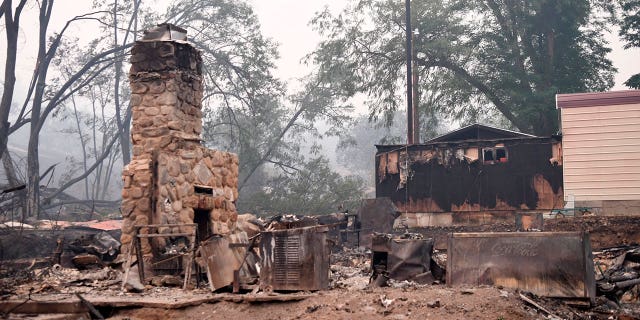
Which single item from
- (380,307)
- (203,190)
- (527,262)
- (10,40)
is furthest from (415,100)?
(380,307)

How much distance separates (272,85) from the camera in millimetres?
29750

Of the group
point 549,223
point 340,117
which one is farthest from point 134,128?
point 340,117

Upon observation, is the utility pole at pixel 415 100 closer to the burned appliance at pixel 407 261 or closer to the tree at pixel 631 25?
the tree at pixel 631 25

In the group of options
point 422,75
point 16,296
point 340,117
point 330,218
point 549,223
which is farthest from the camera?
point 340,117

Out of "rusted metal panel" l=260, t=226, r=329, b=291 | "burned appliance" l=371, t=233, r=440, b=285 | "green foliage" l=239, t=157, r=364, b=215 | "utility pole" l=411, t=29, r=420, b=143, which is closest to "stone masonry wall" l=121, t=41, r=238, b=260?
"rusted metal panel" l=260, t=226, r=329, b=291

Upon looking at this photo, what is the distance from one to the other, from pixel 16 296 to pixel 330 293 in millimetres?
4024

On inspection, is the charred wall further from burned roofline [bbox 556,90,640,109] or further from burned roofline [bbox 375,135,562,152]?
burned roofline [bbox 556,90,640,109]

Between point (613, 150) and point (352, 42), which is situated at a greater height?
point (352, 42)

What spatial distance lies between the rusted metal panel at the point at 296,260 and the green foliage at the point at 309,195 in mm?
23324

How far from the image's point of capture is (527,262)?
8398 millimetres

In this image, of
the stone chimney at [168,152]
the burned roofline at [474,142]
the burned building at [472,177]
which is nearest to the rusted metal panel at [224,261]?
the stone chimney at [168,152]

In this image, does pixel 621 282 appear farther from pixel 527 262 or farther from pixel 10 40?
pixel 10 40

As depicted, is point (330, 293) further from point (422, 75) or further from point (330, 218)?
→ point (422, 75)

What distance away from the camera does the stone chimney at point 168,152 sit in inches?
407
